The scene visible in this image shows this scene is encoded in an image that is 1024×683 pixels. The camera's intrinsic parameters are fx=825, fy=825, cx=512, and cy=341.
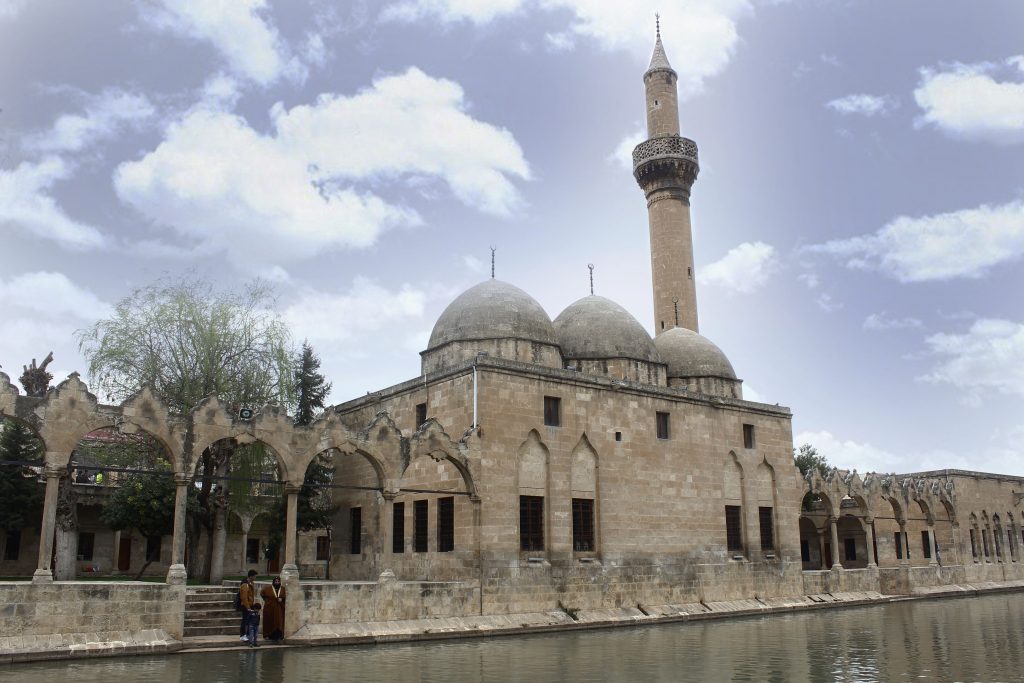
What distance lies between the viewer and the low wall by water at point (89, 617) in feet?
42.5

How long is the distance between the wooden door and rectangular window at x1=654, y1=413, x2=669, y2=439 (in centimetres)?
2447

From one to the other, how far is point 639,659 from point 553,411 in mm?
8371

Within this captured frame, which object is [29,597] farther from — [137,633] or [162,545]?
[162,545]

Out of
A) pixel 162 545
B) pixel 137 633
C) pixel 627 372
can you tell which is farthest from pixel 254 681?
pixel 162 545

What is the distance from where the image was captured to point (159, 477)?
22.3 m

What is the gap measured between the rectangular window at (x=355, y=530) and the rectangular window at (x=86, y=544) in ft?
53.8

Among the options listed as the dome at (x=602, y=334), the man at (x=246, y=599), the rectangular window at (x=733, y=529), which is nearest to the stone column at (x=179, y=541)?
the man at (x=246, y=599)

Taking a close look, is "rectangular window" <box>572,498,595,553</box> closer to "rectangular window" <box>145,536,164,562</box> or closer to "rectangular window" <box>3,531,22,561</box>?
"rectangular window" <box>145,536,164,562</box>

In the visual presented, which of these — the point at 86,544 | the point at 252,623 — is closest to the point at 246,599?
the point at 252,623

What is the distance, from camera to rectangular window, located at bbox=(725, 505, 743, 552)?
24453 mm

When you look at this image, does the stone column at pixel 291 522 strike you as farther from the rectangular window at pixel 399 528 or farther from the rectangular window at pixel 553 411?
the rectangular window at pixel 553 411

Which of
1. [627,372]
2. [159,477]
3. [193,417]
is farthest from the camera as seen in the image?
[627,372]

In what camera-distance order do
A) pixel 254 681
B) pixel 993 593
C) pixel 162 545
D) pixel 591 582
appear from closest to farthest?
pixel 254 681 < pixel 591 582 < pixel 993 593 < pixel 162 545

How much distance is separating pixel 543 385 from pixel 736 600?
29.0 feet
